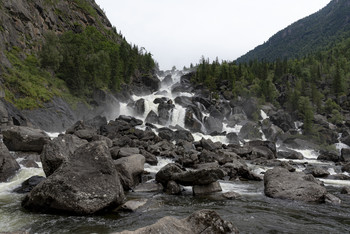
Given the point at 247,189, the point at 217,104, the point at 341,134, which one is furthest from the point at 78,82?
the point at 341,134

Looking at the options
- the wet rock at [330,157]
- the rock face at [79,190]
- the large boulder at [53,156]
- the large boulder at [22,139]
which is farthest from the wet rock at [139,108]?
the rock face at [79,190]

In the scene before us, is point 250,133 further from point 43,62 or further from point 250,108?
point 43,62

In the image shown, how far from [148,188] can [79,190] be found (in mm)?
6269

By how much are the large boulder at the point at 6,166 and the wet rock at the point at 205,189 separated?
12.6 m

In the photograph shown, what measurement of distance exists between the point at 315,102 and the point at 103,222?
108 metres

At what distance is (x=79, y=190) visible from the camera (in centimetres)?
1141

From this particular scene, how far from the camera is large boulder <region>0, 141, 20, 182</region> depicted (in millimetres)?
16966

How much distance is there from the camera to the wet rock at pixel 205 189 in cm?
1640

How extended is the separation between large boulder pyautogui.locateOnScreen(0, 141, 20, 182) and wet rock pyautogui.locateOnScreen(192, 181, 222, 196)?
12.6 m

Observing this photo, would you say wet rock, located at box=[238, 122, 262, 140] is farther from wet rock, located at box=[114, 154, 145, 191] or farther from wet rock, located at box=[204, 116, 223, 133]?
wet rock, located at box=[114, 154, 145, 191]

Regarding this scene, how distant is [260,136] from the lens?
66438mm

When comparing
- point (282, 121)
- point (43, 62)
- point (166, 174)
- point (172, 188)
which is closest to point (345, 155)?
point (282, 121)

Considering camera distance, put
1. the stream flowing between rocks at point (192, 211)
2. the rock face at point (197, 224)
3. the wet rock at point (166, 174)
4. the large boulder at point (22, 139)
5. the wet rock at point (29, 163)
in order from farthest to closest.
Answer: the large boulder at point (22, 139) < the wet rock at point (29, 163) < the wet rock at point (166, 174) < the stream flowing between rocks at point (192, 211) < the rock face at point (197, 224)

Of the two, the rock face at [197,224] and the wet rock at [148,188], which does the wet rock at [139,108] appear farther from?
the rock face at [197,224]
